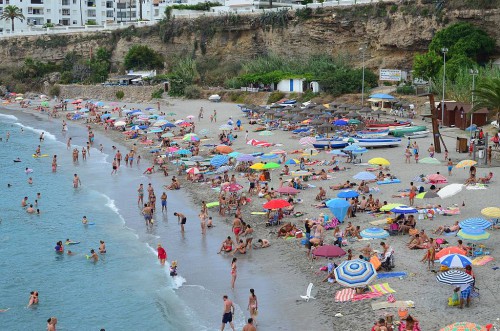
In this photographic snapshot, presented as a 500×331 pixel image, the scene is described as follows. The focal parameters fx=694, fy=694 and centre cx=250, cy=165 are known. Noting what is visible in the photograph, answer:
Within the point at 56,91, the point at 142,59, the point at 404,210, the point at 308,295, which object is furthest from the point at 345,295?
the point at 56,91

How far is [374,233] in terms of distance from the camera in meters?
21.2

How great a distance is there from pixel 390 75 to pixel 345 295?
4140 cm

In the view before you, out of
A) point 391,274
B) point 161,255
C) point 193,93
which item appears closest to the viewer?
point 391,274

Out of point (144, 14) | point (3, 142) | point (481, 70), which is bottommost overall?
point (3, 142)

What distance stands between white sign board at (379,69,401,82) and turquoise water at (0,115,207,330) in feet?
88.1

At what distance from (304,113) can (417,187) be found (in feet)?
67.2

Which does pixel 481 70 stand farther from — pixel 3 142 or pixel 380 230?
pixel 3 142

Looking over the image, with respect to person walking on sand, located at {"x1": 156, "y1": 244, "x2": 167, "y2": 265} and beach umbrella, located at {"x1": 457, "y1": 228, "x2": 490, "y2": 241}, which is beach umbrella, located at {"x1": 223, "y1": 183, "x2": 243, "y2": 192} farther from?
beach umbrella, located at {"x1": 457, "y1": 228, "x2": 490, "y2": 241}

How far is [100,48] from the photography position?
85562 millimetres

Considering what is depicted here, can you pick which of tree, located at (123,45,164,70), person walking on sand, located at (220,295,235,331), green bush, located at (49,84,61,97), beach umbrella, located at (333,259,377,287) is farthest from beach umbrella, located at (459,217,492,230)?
green bush, located at (49,84,61,97)

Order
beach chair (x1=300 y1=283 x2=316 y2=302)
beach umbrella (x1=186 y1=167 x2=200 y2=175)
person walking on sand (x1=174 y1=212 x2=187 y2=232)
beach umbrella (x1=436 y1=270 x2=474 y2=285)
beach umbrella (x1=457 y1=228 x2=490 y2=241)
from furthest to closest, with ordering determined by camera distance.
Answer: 1. beach umbrella (x1=186 y1=167 x2=200 y2=175)
2. person walking on sand (x1=174 y1=212 x2=187 y2=232)
3. beach umbrella (x1=457 y1=228 x2=490 y2=241)
4. beach chair (x1=300 y1=283 x2=316 y2=302)
5. beach umbrella (x1=436 y1=270 x2=474 y2=285)

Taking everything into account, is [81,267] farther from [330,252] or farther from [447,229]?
[447,229]

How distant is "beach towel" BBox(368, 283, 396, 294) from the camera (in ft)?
57.4

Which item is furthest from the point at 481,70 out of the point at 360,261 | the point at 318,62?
the point at 360,261
